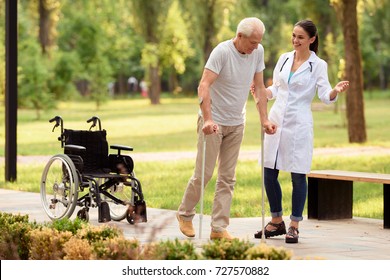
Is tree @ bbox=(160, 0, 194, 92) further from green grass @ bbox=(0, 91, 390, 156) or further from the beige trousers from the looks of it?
the beige trousers

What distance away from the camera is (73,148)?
36.9 feet

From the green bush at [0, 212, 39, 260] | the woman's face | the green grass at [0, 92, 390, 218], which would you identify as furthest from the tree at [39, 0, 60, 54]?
the green bush at [0, 212, 39, 260]

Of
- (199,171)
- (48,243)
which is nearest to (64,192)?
(199,171)

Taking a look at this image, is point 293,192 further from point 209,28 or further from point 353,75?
point 209,28

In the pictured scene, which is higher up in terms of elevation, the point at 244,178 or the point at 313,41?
the point at 313,41

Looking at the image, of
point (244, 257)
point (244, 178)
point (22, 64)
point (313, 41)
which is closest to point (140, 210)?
point (313, 41)

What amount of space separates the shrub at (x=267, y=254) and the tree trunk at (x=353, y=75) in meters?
21.0

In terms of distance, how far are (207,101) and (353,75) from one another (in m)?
19.0

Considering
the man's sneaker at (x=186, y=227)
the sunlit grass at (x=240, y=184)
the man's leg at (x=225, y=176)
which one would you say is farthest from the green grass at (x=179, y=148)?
the man's leg at (x=225, y=176)

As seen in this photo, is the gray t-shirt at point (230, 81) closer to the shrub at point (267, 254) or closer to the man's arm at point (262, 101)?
the man's arm at point (262, 101)

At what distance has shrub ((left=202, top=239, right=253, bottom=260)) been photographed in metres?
6.93
